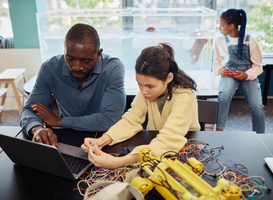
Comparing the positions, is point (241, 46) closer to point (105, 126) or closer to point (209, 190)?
point (105, 126)

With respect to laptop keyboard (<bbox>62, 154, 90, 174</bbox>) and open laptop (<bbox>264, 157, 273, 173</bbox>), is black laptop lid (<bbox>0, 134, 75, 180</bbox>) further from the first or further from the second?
open laptop (<bbox>264, 157, 273, 173</bbox>)

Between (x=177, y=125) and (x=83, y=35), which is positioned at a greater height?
(x=83, y=35)

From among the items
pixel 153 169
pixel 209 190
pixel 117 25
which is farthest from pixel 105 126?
pixel 117 25

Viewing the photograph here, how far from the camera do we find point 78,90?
1.57 meters

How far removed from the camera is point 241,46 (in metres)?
2.57

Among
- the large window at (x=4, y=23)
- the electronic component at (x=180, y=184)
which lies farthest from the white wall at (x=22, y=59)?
the electronic component at (x=180, y=184)

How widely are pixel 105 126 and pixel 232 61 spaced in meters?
1.79

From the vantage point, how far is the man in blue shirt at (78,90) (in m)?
1.34

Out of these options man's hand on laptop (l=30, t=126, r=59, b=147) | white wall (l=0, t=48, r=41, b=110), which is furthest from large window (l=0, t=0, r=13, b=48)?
man's hand on laptop (l=30, t=126, r=59, b=147)

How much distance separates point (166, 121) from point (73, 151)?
1.45ft

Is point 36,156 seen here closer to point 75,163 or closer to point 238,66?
point 75,163

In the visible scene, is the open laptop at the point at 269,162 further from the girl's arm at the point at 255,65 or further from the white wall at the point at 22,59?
the white wall at the point at 22,59

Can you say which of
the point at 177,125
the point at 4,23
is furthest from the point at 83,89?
the point at 4,23

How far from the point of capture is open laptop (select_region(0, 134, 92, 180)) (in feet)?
2.88
